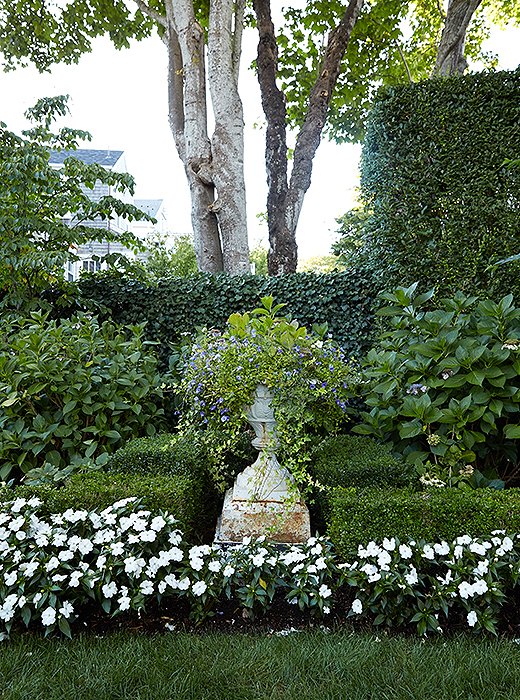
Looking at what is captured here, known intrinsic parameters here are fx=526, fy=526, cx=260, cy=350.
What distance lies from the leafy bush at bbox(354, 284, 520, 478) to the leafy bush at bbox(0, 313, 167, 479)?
163 cm

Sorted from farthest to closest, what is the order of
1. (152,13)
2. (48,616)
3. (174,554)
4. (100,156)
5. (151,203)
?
(151,203)
(100,156)
(152,13)
(174,554)
(48,616)

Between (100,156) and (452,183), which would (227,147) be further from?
(100,156)

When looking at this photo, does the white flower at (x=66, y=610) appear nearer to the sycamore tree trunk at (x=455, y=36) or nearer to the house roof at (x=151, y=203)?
the sycamore tree trunk at (x=455, y=36)

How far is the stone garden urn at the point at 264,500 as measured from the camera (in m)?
2.83

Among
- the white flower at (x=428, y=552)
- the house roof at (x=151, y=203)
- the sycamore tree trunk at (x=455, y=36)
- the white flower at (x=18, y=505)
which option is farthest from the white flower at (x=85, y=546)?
the house roof at (x=151, y=203)

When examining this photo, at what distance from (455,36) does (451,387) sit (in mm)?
6492

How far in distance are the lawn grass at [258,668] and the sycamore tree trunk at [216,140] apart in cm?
482

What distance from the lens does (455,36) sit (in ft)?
24.1

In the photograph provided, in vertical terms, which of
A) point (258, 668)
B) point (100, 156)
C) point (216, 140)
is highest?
point (100, 156)

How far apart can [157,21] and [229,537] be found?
25.3ft

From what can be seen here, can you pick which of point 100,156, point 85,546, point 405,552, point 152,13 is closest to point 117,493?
point 85,546

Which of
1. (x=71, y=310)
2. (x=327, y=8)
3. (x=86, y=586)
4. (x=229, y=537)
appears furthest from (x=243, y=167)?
(x=86, y=586)

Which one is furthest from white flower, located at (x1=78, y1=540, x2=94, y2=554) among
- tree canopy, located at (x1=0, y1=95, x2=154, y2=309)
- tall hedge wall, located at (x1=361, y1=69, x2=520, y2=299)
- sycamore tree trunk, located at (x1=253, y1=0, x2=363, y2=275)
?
sycamore tree trunk, located at (x1=253, y1=0, x2=363, y2=275)

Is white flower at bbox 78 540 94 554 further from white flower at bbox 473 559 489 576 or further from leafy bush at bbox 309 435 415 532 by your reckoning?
white flower at bbox 473 559 489 576
